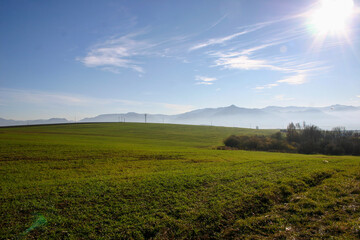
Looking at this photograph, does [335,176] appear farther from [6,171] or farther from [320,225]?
[6,171]

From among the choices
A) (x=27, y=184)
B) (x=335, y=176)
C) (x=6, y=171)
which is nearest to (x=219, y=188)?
(x=335, y=176)

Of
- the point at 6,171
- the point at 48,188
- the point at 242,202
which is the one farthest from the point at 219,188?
the point at 6,171

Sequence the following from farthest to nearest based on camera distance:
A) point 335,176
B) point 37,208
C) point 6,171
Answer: point 6,171 → point 335,176 → point 37,208

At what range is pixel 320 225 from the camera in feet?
33.4

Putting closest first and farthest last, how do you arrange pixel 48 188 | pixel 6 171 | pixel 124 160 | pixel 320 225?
pixel 320 225 < pixel 48 188 < pixel 6 171 < pixel 124 160

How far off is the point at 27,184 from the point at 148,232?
536 inches

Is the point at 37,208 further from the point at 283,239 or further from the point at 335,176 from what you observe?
the point at 335,176

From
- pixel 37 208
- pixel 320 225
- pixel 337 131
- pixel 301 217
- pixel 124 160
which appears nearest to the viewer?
pixel 320 225

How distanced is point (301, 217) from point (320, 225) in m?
1.07

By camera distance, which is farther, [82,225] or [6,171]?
[6,171]

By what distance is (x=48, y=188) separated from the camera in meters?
15.8

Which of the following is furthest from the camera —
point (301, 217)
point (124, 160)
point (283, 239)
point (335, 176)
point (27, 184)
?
point (124, 160)

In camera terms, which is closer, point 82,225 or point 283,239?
point 283,239

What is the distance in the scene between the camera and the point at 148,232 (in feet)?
34.2
